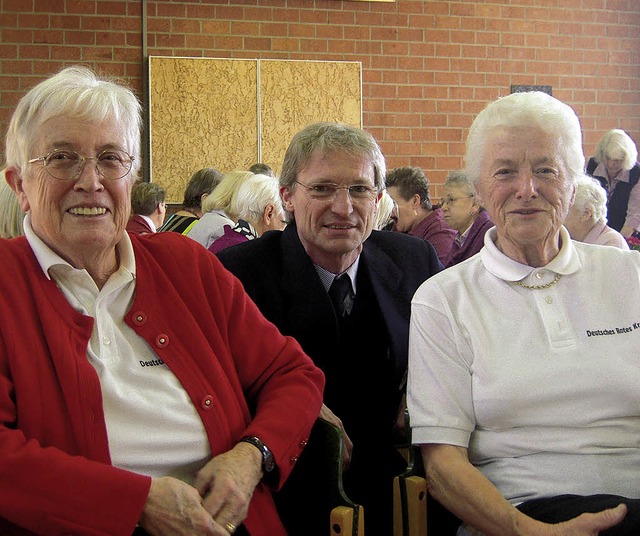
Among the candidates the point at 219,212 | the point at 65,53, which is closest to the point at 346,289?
the point at 219,212

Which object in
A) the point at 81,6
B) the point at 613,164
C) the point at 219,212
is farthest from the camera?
the point at 81,6

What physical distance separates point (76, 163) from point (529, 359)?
1.11 metres

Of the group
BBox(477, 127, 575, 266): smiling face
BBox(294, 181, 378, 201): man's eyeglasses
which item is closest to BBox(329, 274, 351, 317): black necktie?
BBox(294, 181, 378, 201): man's eyeglasses

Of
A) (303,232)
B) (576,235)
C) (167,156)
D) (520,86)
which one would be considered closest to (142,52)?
(167,156)

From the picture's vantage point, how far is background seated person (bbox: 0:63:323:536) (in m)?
1.47

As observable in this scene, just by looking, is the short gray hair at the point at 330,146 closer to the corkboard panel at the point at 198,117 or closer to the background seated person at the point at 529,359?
the background seated person at the point at 529,359

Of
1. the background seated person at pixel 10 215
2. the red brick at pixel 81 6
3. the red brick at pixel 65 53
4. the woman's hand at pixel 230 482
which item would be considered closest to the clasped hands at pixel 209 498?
the woman's hand at pixel 230 482

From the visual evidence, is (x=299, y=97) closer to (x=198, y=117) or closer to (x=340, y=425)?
(x=198, y=117)

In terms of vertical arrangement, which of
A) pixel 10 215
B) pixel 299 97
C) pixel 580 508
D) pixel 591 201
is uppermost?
pixel 299 97

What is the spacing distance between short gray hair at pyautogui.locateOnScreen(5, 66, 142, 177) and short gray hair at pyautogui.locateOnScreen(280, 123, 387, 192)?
2.07ft

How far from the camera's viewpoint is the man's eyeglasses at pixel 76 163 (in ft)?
5.54

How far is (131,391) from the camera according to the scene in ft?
5.40

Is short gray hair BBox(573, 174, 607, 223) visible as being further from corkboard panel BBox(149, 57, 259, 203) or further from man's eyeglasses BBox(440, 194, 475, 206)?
corkboard panel BBox(149, 57, 259, 203)

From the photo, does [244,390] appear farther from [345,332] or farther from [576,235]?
[576,235]
